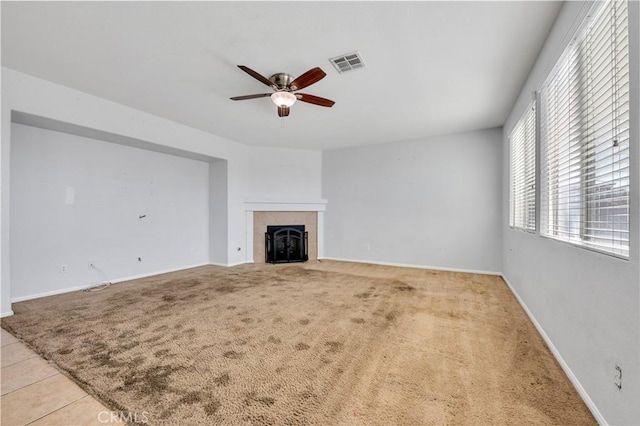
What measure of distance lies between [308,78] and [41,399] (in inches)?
122

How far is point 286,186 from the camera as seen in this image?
6398 mm

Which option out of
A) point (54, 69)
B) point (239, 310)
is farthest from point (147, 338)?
point (54, 69)

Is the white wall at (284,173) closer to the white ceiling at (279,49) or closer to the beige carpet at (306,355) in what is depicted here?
the white ceiling at (279,49)

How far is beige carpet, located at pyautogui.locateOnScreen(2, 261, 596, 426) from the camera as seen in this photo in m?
1.52

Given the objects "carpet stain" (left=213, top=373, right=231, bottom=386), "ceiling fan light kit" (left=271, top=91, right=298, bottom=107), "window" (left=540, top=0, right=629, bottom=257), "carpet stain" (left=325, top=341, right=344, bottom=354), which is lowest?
"carpet stain" (left=213, top=373, right=231, bottom=386)

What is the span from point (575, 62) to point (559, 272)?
5.00 ft

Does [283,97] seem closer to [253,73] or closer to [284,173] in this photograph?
[253,73]

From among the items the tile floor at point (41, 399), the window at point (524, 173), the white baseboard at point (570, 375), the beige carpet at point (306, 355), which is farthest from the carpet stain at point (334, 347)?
the window at point (524, 173)

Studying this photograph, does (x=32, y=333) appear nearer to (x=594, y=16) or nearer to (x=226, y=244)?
(x=226, y=244)

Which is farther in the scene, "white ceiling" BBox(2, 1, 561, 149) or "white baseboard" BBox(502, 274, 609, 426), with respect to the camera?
"white ceiling" BBox(2, 1, 561, 149)

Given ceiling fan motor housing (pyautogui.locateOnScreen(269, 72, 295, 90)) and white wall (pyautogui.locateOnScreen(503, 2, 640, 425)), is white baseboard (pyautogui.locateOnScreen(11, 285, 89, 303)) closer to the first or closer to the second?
ceiling fan motor housing (pyautogui.locateOnScreen(269, 72, 295, 90))

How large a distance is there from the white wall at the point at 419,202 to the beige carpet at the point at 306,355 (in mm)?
1474

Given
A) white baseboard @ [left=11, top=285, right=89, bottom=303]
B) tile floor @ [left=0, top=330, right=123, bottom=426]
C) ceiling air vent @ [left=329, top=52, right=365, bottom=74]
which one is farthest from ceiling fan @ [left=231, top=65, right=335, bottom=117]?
white baseboard @ [left=11, top=285, right=89, bottom=303]

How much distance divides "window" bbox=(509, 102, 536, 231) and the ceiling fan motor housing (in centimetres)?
258
